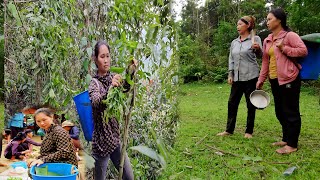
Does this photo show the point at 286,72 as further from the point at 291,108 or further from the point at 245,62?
the point at 245,62

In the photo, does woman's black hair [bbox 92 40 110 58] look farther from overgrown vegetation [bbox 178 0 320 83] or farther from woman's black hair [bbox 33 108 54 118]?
overgrown vegetation [bbox 178 0 320 83]

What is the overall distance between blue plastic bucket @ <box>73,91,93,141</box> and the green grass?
294mm

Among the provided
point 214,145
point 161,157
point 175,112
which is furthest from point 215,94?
point 161,157

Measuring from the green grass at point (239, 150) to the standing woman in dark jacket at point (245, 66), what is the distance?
0.23m

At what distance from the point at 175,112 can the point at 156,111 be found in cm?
29

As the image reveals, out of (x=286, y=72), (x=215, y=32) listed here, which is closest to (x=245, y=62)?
(x=286, y=72)

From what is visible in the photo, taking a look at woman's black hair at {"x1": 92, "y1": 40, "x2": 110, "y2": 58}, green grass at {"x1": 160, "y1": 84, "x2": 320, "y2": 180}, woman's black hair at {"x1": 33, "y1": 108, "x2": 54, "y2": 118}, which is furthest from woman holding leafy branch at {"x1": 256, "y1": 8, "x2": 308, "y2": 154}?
woman's black hair at {"x1": 33, "y1": 108, "x2": 54, "y2": 118}

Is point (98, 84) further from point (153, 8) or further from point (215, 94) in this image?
point (215, 94)

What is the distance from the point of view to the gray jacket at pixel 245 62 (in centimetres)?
270

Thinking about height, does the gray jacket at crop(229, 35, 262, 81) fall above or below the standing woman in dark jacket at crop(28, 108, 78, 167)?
above

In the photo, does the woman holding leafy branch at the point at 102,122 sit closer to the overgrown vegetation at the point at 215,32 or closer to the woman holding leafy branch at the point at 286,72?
the woman holding leafy branch at the point at 286,72

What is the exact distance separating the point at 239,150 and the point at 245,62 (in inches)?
25.4

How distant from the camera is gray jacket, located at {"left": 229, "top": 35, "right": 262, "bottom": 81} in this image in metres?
2.70

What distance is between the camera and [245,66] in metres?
2.71
